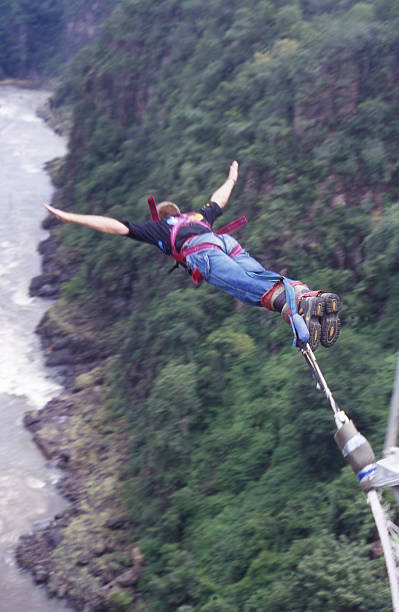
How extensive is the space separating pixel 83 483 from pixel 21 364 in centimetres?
555

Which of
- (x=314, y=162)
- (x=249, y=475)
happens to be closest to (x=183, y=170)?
(x=314, y=162)

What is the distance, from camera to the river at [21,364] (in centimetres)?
1414

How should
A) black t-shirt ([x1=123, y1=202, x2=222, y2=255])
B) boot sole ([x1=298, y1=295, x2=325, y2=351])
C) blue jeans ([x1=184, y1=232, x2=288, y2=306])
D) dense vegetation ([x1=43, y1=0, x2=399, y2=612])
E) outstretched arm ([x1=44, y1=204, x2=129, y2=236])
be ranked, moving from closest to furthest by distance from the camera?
boot sole ([x1=298, y1=295, x2=325, y2=351]) → outstretched arm ([x1=44, y1=204, x2=129, y2=236]) → blue jeans ([x1=184, y1=232, x2=288, y2=306]) → black t-shirt ([x1=123, y1=202, x2=222, y2=255]) → dense vegetation ([x1=43, y1=0, x2=399, y2=612])

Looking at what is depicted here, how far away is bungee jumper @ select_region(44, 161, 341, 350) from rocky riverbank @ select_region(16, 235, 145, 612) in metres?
7.81

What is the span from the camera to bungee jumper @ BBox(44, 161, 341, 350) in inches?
219

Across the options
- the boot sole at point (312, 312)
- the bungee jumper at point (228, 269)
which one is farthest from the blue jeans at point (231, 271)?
the boot sole at point (312, 312)

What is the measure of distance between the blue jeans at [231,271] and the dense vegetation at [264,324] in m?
4.26

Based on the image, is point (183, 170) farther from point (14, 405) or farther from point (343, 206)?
point (14, 405)

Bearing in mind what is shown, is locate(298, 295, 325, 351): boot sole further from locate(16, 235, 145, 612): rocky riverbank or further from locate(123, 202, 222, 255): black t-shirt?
locate(16, 235, 145, 612): rocky riverbank

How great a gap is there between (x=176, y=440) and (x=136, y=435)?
2028 millimetres

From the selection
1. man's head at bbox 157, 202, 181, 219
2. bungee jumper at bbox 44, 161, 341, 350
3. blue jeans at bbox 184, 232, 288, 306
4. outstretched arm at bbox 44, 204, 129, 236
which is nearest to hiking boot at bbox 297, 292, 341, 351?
bungee jumper at bbox 44, 161, 341, 350

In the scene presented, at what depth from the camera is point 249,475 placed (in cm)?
1166

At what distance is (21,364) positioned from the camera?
19703 millimetres

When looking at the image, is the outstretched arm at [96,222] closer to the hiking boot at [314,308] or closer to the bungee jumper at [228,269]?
the bungee jumper at [228,269]
